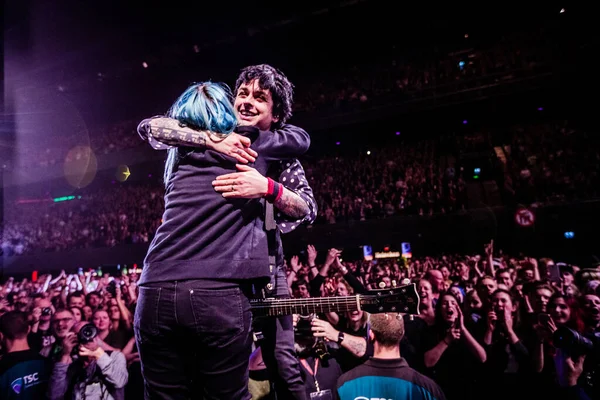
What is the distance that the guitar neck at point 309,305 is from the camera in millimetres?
1805

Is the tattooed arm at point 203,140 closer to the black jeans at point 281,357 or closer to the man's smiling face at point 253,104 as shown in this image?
the man's smiling face at point 253,104

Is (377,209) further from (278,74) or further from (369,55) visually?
(278,74)

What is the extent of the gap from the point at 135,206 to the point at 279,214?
59.3ft

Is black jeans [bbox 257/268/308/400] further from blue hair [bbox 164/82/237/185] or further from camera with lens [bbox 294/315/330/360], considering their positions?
blue hair [bbox 164/82/237/185]

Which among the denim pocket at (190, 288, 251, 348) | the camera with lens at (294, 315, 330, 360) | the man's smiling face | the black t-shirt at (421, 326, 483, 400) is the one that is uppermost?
the man's smiling face

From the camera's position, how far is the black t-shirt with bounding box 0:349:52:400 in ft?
10.4

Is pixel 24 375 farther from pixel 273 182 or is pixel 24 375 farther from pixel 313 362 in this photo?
pixel 273 182

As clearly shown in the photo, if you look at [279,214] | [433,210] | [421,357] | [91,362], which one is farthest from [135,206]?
[279,214]

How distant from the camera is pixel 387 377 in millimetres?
2439

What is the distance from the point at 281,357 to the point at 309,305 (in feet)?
1.15

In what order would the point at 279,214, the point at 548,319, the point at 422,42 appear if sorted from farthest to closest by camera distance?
the point at 422,42, the point at 548,319, the point at 279,214

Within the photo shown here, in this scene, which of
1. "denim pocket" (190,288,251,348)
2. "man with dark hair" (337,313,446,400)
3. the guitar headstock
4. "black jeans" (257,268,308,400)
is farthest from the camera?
"man with dark hair" (337,313,446,400)

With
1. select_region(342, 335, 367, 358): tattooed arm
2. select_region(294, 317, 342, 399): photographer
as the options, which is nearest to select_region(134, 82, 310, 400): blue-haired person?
select_region(294, 317, 342, 399): photographer

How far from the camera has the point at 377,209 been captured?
41.7 ft
